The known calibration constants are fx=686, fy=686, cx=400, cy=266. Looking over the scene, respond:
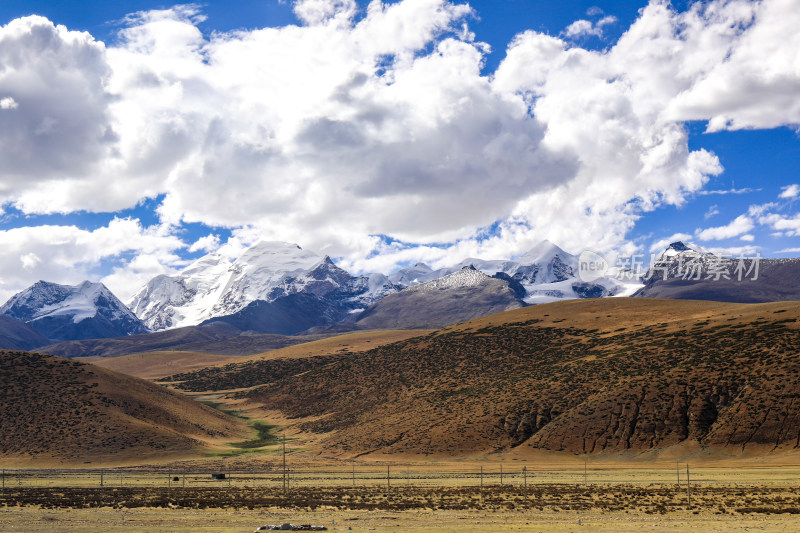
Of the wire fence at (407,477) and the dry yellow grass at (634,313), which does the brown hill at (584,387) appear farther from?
the wire fence at (407,477)

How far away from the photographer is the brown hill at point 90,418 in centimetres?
9556

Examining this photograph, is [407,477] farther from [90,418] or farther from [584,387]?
[90,418]

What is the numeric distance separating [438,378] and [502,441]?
3234cm

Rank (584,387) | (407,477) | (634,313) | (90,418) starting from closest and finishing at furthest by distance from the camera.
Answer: (407,477)
(584,387)
(90,418)
(634,313)

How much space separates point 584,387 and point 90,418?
7317 cm

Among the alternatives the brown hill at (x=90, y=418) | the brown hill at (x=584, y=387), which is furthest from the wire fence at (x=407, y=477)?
the brown hill at (x=90, y=418)

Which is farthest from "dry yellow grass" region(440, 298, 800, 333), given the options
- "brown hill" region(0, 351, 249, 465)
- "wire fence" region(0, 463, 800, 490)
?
"brown hill" region(0, 351, 249, 465)

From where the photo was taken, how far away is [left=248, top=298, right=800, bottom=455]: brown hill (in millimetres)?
Answer: 81125

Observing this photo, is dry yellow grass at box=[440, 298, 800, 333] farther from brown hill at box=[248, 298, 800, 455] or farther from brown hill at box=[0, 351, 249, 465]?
brown hill at box=[0, 351, 249, 465]

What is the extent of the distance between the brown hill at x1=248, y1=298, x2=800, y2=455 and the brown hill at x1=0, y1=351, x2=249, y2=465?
20.8m

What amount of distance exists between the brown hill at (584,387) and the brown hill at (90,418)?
20757 millimetres

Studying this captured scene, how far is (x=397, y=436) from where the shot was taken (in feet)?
323

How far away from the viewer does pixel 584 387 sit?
95.3 m

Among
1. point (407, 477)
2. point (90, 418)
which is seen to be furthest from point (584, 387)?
point (90, 418)
